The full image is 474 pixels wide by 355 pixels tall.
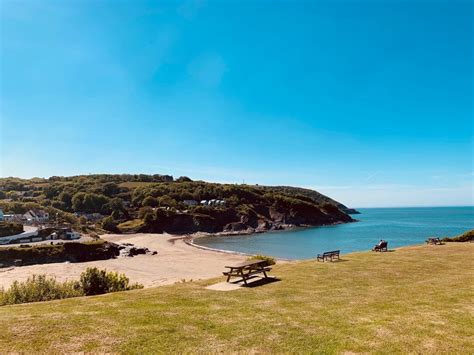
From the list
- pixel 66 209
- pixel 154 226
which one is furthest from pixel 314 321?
pixel 66 209

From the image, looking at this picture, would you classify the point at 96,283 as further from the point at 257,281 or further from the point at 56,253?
the point at 56,253

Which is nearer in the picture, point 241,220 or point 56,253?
point 56,253

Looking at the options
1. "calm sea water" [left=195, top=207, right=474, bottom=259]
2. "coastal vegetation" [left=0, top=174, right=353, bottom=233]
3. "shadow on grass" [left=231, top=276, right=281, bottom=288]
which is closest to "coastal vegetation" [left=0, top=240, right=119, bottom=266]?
"calm sea water" [left=195, top=207, right=474, bottom=259]

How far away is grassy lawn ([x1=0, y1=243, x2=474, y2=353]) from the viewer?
25.3 ft

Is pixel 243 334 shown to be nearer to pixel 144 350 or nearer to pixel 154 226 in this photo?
pixel 144 350

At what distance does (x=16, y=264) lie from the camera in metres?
47.0

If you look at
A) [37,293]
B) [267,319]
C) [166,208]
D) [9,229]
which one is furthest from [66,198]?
[267,319]

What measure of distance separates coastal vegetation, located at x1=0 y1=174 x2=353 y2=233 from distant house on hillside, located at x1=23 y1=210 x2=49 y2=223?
291 cm

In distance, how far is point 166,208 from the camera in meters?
124

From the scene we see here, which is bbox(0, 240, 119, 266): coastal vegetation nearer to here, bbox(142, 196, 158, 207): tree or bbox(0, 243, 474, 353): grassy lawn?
bbox(0, 243, 474, 353): grassy lawn

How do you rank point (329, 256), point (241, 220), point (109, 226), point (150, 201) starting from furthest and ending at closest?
point (150, 201) → point (241, 220) → point (109, 226) → point (329, 256)

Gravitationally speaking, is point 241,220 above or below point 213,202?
below

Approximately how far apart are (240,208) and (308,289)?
117 metres

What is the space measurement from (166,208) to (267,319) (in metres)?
118
